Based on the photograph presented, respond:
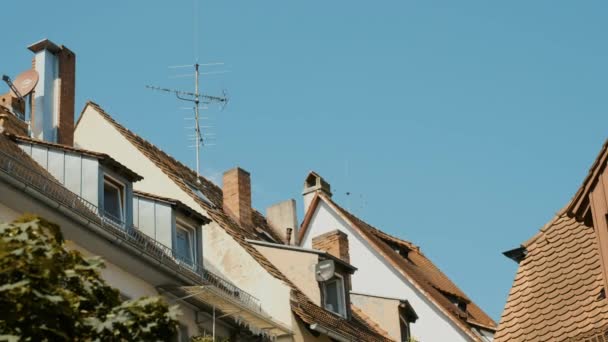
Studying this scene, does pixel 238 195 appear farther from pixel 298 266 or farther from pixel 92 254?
pixel 92 254

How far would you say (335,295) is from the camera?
3197 cm

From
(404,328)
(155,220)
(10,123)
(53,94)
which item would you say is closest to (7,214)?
(155,220)

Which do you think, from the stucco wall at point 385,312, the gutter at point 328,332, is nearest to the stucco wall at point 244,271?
the gutter at point 328,332

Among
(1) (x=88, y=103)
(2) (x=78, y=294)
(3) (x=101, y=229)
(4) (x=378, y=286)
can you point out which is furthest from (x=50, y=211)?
(4) (x=378, y=286)

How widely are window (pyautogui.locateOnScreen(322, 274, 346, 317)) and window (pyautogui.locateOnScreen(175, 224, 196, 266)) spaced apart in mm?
5152

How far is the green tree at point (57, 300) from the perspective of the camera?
14.0 m

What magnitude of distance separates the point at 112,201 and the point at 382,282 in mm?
15896

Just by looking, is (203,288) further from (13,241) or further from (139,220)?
(13,241)

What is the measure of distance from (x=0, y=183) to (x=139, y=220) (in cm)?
590

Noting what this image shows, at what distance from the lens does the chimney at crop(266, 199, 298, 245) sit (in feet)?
122

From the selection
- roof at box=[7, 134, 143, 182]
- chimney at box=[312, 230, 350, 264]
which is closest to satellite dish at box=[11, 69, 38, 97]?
roof at box=[7, 134, 143, 182]

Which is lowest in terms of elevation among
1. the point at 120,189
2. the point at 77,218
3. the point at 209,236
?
the point at 77,218

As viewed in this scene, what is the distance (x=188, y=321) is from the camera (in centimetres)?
2531

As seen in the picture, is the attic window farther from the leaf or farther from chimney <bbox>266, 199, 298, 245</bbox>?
the leaf
